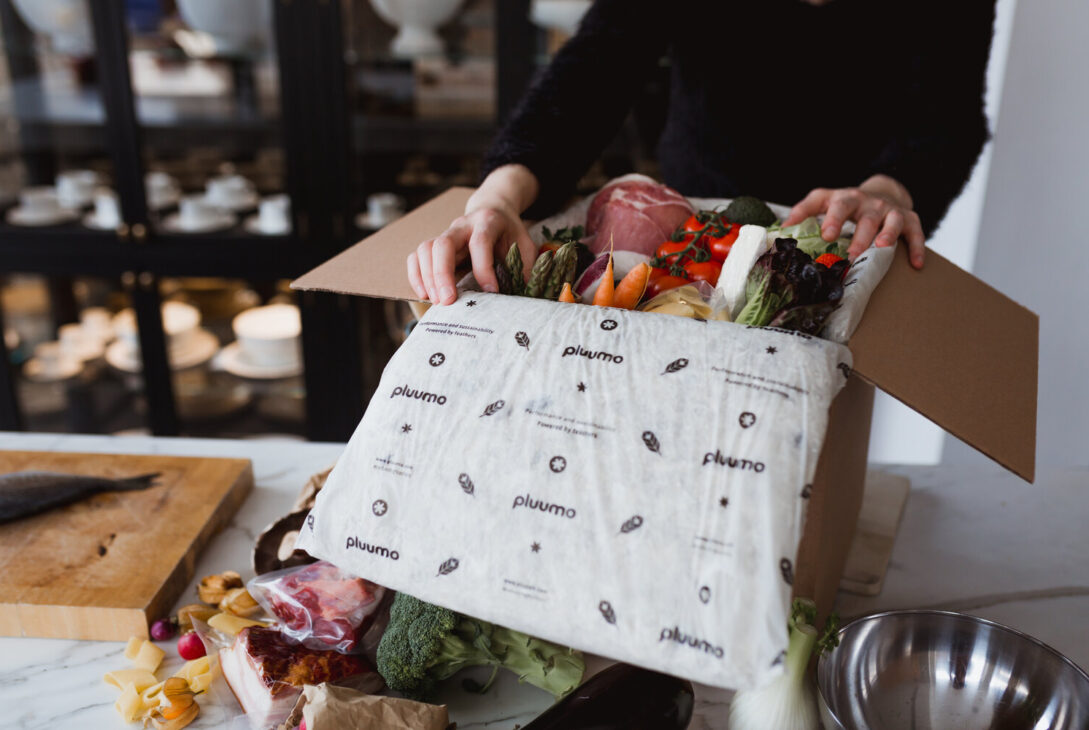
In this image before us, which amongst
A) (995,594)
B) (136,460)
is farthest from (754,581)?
(136,460)

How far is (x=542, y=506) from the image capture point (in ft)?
2.16

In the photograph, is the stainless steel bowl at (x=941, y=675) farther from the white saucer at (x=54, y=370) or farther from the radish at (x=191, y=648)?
the white saucer at (x=54, y=370)

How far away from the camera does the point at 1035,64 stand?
1961mm

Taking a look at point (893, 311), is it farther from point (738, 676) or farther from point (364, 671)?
point (364, 671)

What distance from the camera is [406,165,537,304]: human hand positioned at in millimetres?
830

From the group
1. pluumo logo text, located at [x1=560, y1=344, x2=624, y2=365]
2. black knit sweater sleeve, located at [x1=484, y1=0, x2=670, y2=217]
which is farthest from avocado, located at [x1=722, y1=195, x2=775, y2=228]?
pluumo logo text, located at [x1=560, y1=344, x2=624, y2=365]

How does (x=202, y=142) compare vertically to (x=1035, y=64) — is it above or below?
below

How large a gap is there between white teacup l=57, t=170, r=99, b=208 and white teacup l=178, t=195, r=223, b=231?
0.32 meters

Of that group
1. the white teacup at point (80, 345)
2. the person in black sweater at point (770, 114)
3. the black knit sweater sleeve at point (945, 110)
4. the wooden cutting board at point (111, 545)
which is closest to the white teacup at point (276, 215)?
the white teacup at point (80, 345)

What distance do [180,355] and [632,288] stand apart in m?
2.15

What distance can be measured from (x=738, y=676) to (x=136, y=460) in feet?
3.03

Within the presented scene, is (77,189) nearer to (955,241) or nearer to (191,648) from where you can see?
(191,648)

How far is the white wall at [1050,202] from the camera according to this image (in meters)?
1.80

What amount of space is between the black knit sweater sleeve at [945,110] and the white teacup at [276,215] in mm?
1621
